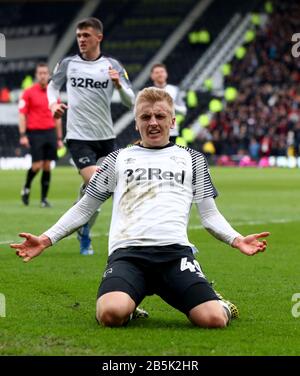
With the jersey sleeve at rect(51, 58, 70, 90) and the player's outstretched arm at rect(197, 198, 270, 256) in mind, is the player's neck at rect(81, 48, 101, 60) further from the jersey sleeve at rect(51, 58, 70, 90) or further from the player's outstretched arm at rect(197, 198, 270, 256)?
the player's outstretched arm at rect(197, 198, 270, 256)

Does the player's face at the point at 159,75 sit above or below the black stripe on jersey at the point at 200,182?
below

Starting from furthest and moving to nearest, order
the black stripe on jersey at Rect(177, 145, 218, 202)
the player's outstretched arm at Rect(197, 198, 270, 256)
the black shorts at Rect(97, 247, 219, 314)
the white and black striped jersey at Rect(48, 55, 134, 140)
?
the white and black striped jersey at Rect(48, 55, 134, 140)
the black stripe on jersey at Rect(177, 145, 218, 202)
the player's outstretched arm at Rect(197, 198, 270, 256)
the black shorts at Rect(97, 247, 219, 314)

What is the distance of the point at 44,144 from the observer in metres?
19.2

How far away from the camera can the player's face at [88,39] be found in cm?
1086

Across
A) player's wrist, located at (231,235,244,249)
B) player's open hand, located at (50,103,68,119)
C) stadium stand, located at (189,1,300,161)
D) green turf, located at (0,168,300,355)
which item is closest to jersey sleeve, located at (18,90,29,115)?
green turf, located at (0,168,300,355)

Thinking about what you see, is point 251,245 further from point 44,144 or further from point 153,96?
point 44,144

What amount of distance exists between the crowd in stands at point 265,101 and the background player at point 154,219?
114 feet

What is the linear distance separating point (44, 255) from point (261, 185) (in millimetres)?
15672

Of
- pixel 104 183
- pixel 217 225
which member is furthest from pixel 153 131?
pixel 217 225

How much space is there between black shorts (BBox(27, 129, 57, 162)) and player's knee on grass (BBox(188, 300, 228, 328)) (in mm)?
12580

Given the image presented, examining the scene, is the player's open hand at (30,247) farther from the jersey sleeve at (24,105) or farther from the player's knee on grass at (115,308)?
the jersey sleeve at (24,105)

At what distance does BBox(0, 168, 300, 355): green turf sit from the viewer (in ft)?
19.6

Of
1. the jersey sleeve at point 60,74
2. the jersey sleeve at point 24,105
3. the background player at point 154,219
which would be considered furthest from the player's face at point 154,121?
the jersey sleeve at point 24,105
